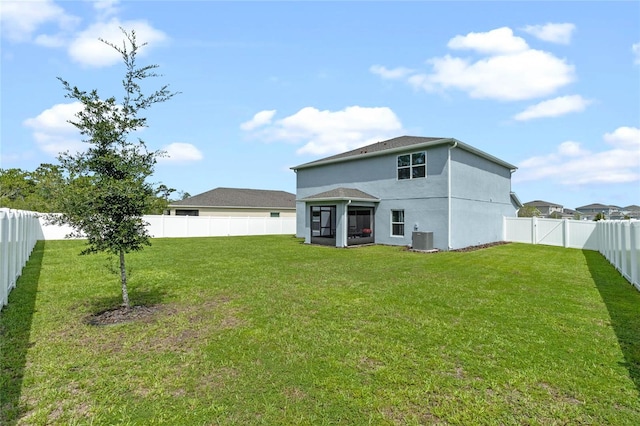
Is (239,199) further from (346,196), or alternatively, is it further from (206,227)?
(346,196)

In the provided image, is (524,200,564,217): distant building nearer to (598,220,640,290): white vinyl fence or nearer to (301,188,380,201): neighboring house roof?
(301,188,380,201): neighboring house roof

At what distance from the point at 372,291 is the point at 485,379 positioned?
153 inches

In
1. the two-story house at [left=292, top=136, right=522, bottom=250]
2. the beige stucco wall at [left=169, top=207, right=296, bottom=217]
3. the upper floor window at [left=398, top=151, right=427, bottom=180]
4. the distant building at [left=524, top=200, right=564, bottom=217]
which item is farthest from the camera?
the distant building at [left=524, top=200, right=564, bottom=217]

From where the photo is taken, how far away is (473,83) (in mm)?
15000

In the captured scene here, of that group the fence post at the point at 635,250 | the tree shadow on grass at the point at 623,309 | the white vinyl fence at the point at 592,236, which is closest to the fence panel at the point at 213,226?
the white vinyl fence at the point at 592,236

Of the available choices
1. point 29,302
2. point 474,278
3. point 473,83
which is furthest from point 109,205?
point 473,83

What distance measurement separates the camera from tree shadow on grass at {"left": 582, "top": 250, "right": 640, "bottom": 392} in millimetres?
3879

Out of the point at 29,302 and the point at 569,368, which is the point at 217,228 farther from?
the point at 569,368

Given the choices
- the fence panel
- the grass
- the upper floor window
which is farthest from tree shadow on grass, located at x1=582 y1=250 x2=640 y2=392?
the fence panel

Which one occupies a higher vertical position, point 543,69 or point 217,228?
point 543,69

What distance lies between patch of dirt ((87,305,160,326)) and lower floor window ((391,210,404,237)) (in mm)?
13794

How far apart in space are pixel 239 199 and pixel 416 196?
Answer: 68.7 feet

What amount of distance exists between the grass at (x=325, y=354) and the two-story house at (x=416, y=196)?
845 centimetres

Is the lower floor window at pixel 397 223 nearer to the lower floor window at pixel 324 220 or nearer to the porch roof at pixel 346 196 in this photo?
the porch roof at pixel 346 196
